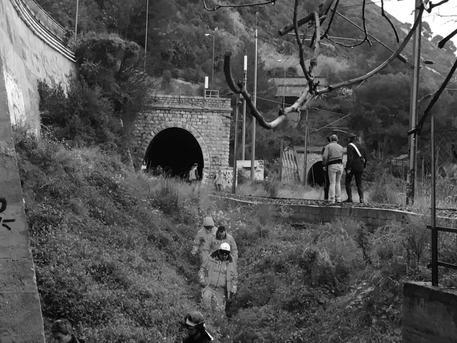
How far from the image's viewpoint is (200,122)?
38.9m

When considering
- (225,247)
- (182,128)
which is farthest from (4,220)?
(182,128)

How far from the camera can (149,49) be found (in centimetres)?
6266

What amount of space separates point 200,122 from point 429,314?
3375 cm

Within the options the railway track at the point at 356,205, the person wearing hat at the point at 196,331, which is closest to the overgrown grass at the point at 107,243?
the railway track at the point at 356,205

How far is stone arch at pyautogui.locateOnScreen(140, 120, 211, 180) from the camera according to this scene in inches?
1522

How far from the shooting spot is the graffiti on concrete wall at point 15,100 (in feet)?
52.1

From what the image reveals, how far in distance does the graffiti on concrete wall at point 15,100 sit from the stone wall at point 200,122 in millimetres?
20172

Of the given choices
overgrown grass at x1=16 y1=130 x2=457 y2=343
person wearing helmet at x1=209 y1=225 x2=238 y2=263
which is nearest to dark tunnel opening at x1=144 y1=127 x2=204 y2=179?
overgrown grass at x1=16 y1=130 x2=457 y2=343

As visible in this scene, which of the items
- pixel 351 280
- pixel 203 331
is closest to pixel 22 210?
pixel 203 331

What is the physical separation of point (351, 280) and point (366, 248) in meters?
0.85

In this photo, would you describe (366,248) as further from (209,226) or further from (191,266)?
(191,266)

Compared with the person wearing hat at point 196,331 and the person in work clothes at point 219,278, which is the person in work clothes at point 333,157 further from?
the person wearing hat at point 196,331

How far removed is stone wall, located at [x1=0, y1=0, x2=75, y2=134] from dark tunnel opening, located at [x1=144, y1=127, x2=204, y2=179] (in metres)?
14.7

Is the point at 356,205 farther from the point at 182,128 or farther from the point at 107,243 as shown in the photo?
the point at 182,128
